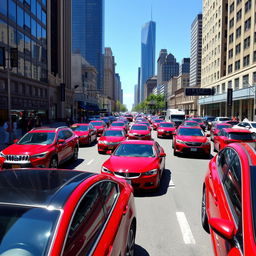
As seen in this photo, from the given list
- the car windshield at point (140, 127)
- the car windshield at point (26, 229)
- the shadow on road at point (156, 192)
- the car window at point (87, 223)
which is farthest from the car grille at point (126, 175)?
the car windshield at point (140, 127)

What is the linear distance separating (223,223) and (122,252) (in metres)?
A: 1.18

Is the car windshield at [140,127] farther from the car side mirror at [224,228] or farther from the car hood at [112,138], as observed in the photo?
the car side mirror at [224,228]

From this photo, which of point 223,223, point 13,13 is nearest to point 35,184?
point 223,223

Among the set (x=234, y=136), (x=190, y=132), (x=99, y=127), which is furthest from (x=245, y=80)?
(x=234, y=136)

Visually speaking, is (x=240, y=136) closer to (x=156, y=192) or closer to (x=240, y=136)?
(x=240, y=136)

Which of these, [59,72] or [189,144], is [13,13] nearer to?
[59,72]

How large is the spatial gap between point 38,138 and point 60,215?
322 inches

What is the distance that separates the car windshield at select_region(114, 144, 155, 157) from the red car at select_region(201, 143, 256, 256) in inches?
148

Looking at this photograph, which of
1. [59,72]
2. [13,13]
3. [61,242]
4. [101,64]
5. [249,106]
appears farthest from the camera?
[101,64]

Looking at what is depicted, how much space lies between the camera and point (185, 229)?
15.9ft

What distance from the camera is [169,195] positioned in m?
6.86

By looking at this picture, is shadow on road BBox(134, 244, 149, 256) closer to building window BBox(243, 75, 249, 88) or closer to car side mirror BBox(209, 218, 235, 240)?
car side mirror BBox(209, 218, 235, 240)

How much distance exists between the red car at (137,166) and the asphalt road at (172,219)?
15.6 inches

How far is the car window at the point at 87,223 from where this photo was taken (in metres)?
2.14
